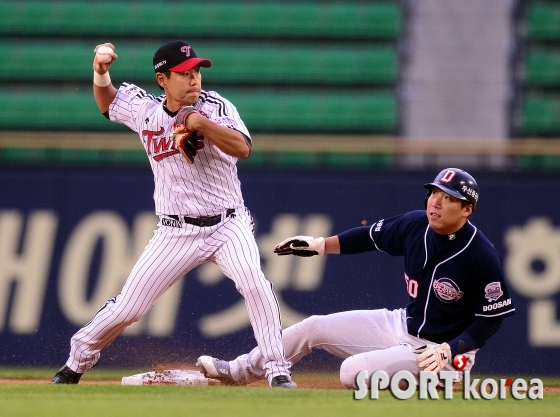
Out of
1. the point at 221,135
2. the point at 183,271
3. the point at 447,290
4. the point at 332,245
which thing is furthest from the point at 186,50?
the point at 447,290

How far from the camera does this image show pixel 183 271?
523cm

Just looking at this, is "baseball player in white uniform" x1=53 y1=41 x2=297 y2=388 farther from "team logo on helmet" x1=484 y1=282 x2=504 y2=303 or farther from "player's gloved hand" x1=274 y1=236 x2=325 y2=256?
"team logo on helmet" x1=484 y1=282 x2=504 y2=303

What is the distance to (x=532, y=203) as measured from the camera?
7113 millimetres

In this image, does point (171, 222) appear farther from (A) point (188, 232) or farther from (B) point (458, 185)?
(B) point (458, 185)

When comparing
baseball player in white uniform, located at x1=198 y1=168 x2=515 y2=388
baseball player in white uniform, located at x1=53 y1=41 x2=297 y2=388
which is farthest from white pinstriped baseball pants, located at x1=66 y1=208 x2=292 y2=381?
baseball player in white uniform, located at x1=198 y1=168 x2=515 y2=388

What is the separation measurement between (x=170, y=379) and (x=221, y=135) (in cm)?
158

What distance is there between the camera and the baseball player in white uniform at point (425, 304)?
5.01m

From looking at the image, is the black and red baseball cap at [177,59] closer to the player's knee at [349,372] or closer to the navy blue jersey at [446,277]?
the navy blue jersey at [446,277]

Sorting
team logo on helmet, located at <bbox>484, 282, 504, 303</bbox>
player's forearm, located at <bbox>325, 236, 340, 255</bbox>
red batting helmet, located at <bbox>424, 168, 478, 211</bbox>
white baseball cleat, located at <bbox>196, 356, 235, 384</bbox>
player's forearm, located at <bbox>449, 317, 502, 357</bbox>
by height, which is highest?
red batting helmet, located at <bbox>424, 168, 478, 211</bbox>

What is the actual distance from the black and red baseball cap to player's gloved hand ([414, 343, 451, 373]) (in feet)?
5.97

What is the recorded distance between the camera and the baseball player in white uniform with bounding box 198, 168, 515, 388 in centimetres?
501

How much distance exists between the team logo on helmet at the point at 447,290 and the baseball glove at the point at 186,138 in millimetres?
1422

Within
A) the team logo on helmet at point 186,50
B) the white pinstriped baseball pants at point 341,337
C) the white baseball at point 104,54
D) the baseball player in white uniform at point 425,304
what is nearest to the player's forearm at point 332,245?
the baseball player in white uniform at point 425,304

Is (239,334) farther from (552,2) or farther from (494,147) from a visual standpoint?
(552,2)
